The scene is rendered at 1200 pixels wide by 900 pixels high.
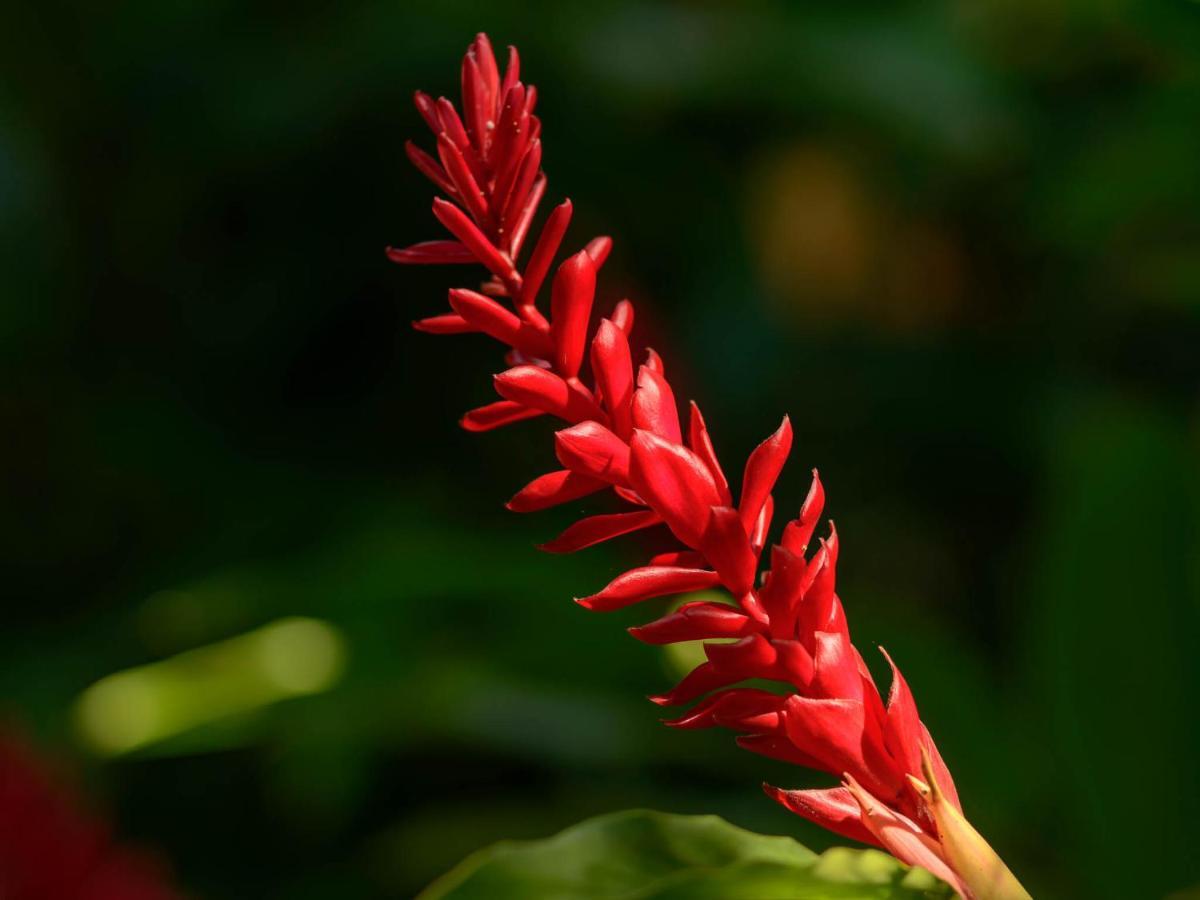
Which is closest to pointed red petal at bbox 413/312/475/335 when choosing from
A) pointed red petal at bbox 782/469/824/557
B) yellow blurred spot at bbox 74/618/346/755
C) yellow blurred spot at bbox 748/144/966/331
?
pointed red petal at bbox 782/469/824/557

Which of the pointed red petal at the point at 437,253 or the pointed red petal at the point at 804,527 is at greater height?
the pointed red petal at the point at 437,253

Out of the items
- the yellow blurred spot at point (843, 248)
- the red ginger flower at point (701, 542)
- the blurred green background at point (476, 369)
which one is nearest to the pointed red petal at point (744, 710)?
the red ginger flower at point (701, 542)

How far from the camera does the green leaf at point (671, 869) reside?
44cm

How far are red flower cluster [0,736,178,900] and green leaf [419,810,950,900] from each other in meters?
0.16

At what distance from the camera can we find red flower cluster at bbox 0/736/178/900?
0.51 meters

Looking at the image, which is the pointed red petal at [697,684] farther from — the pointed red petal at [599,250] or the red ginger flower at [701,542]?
the pointed red petal at [599,250]

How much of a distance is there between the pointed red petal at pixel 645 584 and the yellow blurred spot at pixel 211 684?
80 cm

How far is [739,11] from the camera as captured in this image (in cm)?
153

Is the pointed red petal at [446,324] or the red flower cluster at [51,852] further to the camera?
the red flower cluster at [51,852]

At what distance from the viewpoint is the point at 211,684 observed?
3.71ft

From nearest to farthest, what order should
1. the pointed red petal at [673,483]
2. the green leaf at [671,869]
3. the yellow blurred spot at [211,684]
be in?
the pointed red petal at [673,483] → the green leaf at [671,869] → the yellow blurred spot at [211,684]

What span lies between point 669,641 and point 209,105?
1430 mm

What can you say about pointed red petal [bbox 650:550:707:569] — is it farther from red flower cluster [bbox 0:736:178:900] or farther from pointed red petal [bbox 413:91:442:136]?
red flower cluster [bbox 0:736:178:900]

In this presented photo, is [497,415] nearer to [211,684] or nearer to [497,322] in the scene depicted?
[497,322]
